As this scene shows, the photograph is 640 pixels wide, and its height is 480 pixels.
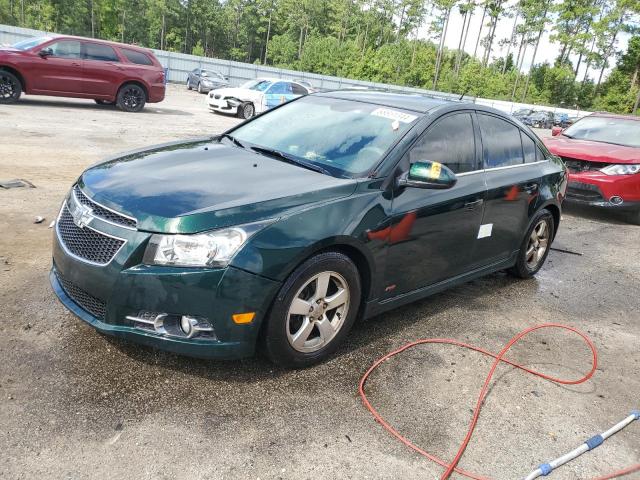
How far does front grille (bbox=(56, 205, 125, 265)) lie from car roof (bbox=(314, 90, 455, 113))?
87.8 inches

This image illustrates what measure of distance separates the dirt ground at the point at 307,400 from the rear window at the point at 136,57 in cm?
1129

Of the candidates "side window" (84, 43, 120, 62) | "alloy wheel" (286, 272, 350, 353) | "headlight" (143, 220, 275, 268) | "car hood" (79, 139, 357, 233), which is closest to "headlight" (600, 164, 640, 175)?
"car hood" (79, 139, 357, 233)

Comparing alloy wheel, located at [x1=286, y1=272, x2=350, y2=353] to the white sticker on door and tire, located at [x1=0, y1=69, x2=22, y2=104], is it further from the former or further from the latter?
tire, located at [x1=0, y1=69, x2=22, y2=104]

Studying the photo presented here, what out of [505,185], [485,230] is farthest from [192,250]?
[505,185]

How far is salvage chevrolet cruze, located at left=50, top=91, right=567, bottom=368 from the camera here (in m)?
2.73

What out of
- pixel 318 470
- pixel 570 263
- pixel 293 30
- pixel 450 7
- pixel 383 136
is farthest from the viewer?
pixel 293 30

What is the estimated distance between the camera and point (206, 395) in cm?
289

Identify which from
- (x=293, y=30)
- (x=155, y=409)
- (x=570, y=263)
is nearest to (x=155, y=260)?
(x=155, y=409)

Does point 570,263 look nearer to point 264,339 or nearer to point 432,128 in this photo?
point 432,128

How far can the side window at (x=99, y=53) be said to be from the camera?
546 inches

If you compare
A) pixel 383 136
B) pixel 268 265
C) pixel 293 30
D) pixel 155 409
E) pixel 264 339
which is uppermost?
pixel 293 30

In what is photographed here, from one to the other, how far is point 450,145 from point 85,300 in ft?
8.76

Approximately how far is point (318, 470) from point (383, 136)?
2.18m

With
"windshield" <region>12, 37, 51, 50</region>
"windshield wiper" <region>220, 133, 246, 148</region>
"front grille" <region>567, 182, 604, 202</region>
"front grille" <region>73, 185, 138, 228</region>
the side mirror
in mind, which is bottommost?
"front grille" <region>567, 182, 604, 202</region>
